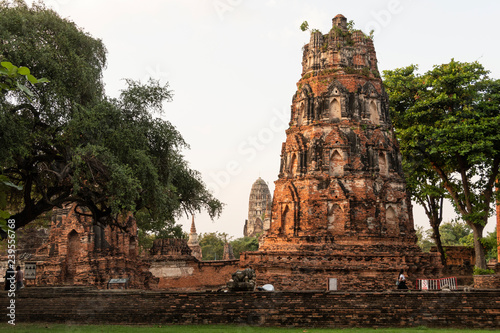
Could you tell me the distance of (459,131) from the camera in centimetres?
2628

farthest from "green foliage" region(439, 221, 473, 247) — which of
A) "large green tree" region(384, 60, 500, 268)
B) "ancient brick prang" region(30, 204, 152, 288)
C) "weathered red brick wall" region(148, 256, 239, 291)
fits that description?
"ancient brick prang" region(30, 204, 152, 288)

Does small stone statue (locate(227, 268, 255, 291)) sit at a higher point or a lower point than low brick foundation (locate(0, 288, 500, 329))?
higher

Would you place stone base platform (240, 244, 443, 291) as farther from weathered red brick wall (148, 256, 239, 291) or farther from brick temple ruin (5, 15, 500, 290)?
Answer: weathered red brick wall (148, 256, 239, 291)

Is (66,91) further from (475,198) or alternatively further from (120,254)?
(475,198)

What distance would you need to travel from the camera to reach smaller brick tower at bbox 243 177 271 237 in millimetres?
82562

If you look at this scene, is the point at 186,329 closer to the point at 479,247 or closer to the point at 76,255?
the point at 76,255

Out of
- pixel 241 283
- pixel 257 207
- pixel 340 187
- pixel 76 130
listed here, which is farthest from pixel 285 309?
pixel 257 207

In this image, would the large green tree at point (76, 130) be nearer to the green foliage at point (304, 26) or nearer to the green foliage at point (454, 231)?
the green foliage at point (304, 26)

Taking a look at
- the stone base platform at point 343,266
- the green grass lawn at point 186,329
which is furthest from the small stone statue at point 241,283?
the stone base platform at point 343,266

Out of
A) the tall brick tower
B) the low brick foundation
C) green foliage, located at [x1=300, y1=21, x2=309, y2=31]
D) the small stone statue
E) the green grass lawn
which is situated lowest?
the green grass lawn

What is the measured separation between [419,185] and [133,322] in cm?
2026

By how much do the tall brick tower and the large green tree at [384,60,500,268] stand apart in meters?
2.63

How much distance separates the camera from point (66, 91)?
585 inches

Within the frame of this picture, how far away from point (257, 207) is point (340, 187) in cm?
5962
